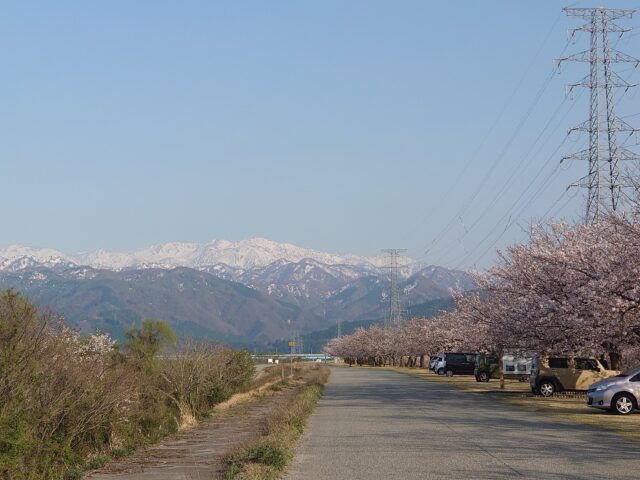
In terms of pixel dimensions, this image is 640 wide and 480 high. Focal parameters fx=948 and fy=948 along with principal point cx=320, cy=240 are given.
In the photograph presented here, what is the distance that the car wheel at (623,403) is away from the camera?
91.5 feet

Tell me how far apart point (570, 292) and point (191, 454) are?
1750cm

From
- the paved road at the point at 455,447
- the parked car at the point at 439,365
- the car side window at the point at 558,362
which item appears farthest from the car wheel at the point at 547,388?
the parked car at the point at 439,365

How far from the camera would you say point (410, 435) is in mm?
22203

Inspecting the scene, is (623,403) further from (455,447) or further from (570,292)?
(455,447)

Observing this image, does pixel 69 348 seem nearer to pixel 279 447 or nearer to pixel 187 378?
pixel 279 447

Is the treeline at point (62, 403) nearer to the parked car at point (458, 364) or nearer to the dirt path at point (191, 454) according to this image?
the dirt path at point (191, 454)

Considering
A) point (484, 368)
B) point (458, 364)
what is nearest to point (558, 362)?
point (484, 368)

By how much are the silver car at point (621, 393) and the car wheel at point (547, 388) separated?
10.2 m

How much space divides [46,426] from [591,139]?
1111 inches

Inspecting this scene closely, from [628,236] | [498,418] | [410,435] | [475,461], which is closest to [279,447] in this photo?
[475,461]

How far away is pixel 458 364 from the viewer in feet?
235

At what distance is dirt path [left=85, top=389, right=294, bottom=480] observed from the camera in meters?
16.5

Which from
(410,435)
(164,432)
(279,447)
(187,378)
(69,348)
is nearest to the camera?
(279,447)

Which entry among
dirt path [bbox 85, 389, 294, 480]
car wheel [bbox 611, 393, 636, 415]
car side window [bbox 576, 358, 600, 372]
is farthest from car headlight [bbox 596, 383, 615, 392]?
dirt path [bbox 85, 389, 294, 480]
